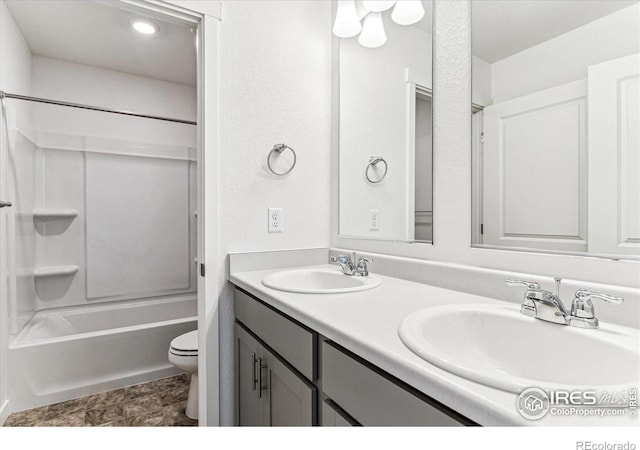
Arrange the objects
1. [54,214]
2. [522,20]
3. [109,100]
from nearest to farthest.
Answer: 1. [522,20]
2. [54,214]
3. [109,100]

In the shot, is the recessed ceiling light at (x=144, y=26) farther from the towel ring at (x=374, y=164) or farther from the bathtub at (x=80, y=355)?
the bathtub at (x=80, y=355)

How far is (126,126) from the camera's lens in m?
2.59

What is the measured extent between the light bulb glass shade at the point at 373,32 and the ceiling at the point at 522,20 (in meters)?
0.49

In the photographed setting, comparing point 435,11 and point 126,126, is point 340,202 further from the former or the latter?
point 126,126

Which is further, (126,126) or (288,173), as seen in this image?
(126,126)

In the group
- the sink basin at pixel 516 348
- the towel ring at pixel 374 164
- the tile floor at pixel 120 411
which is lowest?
the tile floor at pixel 120 411

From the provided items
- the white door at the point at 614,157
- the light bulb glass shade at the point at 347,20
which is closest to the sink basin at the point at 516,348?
the white door at the point at 614,157

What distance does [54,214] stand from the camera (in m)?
2.29

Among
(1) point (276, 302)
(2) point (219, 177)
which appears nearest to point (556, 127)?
(1) point (276, 302)

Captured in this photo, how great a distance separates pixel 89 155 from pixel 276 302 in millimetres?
2319

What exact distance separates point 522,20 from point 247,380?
1529mm

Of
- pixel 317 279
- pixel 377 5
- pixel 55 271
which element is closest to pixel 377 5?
pixel 377 5

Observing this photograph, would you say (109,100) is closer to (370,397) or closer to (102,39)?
(102,39)

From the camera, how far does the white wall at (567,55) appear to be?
77 centimetres
